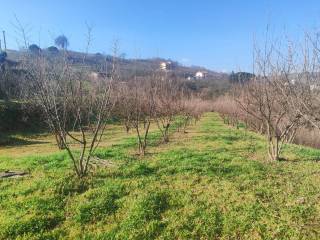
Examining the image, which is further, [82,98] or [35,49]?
[35,49]

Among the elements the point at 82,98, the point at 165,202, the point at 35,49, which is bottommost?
the point at 165,202

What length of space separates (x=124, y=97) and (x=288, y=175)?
1728cm

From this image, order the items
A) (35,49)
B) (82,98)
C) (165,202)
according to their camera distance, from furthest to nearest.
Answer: (35,49)
(82,98)
(165,202)

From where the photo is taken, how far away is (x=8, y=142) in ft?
80.6

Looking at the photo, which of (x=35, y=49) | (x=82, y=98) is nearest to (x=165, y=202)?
(x=82, y=98)

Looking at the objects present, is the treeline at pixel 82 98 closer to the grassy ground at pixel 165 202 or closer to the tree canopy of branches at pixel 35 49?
the tree canopy of branches at pixel 35 49

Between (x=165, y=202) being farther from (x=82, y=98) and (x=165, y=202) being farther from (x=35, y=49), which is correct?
(x=35, y=49)

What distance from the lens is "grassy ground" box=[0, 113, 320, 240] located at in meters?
7.27

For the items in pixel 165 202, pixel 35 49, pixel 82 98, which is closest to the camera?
pixel 165 202

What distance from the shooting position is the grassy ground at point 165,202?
23.8ft

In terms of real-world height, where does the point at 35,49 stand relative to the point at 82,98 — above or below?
above

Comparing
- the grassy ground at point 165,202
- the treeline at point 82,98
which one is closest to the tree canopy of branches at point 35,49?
the treeline at point 82,98

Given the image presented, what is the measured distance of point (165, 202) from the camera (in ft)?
28.3

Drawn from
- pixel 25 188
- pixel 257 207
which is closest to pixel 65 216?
pixel 25 188
